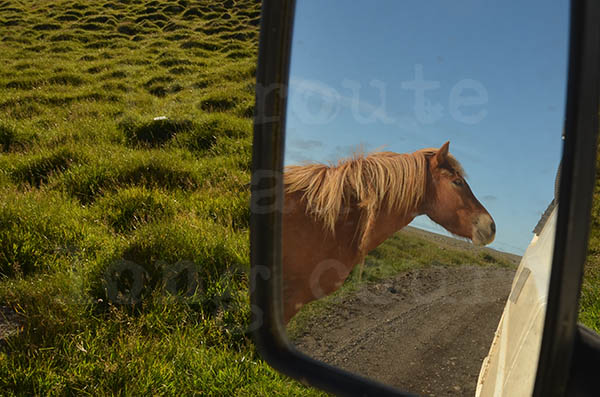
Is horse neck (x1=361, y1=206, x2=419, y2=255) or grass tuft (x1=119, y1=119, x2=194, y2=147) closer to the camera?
horse neck (x1=361, y1=206, x2=419, y2=255)

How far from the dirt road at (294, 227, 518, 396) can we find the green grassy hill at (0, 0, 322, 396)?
→ 1.24m

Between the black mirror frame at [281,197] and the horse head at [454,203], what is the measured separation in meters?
0.13

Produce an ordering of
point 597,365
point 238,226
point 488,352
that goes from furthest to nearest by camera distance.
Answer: point 238,226 < point 488,352 < point 597,365

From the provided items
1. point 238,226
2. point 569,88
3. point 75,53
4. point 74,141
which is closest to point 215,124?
point 74,141

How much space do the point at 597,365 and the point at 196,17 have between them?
2665cm

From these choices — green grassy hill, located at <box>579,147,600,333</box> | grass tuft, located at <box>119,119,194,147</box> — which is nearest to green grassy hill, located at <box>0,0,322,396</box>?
grass tuft, located at <box>119,119,194,147</box>

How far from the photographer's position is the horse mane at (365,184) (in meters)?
0.77

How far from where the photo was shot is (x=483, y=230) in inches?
28.3

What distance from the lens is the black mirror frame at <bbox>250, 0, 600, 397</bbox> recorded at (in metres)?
0.58

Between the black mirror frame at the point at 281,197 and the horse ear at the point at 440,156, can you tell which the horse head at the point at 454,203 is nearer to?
the horse ear at the point at 440,156

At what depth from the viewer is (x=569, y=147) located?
592mm

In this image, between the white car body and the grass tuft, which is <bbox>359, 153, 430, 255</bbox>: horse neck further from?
the grass tuft

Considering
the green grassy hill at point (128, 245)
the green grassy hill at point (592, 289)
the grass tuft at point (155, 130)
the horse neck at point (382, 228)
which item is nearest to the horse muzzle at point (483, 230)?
the horse neck at point (382, 228)

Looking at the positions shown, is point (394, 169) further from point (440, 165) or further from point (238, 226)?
point (238, 226)
